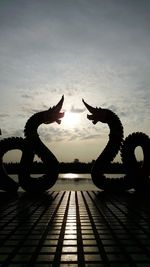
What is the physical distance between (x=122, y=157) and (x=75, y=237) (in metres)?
7.70

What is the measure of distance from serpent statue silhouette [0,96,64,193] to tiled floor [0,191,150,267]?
12.0 feet

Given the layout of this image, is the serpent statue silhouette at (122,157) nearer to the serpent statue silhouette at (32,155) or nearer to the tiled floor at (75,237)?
the serpent statue silhouette at (32,155)

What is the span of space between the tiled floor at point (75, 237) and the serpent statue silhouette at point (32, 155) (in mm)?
3671

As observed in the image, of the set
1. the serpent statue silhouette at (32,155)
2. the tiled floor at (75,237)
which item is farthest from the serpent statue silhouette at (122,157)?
the tiled floor at (75,237)

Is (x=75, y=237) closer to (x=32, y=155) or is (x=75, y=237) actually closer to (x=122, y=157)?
(x=122, y=157)

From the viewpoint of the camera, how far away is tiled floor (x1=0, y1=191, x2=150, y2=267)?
4.56 m

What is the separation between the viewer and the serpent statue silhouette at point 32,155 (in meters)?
13.3

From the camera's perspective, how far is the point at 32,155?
13445 mm

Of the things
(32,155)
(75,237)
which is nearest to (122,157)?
(32,155)

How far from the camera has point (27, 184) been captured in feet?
43.7

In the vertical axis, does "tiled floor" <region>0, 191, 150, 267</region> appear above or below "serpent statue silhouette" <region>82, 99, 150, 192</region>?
below

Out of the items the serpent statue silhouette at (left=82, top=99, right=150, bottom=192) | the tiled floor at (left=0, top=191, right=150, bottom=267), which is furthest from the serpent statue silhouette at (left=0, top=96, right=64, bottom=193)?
the tiled floor at (left=0, top=191, right=150, bottom=267)

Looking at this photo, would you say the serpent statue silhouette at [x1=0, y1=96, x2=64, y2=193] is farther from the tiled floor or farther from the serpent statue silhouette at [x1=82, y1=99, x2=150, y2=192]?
the tiled floor

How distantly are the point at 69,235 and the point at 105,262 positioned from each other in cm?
172
